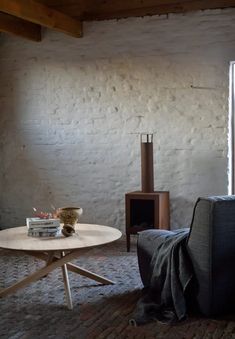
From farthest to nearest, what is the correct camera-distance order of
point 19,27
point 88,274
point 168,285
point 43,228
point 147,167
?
point 19,27, point 147,167, point 88,274, point 43,228, point 168,285

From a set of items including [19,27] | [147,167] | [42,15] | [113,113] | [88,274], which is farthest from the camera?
[113,113]

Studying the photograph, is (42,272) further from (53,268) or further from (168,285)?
(168,285)

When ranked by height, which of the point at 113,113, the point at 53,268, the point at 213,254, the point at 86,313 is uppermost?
the point at 113,113

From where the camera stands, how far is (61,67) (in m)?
5.99

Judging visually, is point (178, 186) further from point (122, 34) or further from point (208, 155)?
point (122, 34)

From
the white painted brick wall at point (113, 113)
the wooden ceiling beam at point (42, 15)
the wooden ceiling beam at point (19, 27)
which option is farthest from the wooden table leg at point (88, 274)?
the wooden ceiling beam at point (19, 27)

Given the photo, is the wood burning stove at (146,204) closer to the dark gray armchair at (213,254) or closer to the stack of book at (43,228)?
the stack of book at (43,228)

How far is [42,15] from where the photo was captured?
5.02m

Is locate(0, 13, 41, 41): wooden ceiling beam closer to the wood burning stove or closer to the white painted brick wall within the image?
the white painted brick wall

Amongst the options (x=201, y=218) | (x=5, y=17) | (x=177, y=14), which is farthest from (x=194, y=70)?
(x=201, y=218)

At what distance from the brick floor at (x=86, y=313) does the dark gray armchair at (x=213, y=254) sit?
0.42 feet

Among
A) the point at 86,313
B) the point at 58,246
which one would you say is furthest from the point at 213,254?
the point at 58,246

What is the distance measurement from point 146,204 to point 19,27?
2525 mm

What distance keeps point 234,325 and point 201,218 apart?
0.70m
